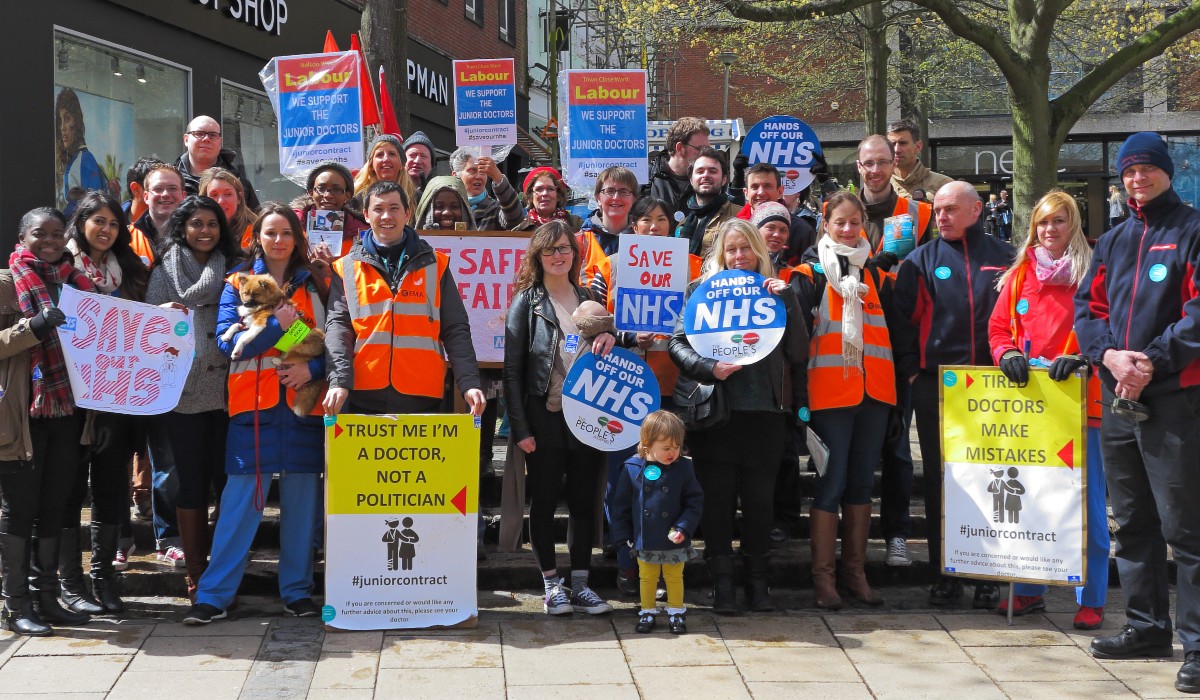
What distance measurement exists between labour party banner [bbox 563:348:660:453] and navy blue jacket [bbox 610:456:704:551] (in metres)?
0.21

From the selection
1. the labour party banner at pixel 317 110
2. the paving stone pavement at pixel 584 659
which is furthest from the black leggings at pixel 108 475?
the labour party banner at pixel 317 110

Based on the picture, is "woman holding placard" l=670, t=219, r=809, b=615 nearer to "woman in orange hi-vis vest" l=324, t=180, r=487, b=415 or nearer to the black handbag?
the black handbag

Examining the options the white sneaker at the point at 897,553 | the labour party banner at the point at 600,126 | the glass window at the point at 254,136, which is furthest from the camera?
the glass window at the point at 254,136

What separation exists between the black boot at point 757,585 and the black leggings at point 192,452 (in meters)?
2.77

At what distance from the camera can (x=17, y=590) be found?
19.0 feet

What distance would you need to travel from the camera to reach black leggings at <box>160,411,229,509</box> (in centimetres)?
611

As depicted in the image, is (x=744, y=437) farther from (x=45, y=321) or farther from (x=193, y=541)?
(x=45, y=321)

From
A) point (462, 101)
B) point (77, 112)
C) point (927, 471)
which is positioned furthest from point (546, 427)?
point (77, 112)

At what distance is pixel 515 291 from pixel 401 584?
1617 millimetres

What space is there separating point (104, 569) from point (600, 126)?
4.58 meters

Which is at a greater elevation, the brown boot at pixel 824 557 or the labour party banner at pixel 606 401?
the labour party banner at pixel 606 401

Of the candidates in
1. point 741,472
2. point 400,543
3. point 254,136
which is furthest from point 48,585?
point 254,136

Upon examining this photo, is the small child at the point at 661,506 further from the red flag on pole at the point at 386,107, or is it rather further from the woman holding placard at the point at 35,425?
the red flag on pole at the point at 386,107

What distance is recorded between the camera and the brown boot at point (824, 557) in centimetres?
634
